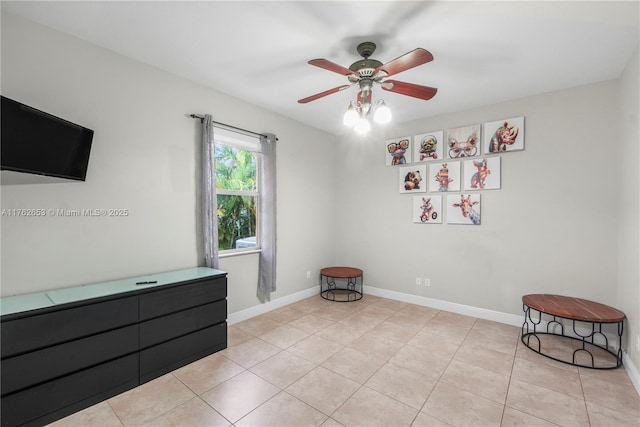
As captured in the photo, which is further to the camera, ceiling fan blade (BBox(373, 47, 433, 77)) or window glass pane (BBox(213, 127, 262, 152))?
window glass pane (BBox(213, 127, 262, 152))

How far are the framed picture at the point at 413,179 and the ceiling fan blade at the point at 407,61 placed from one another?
2144mm

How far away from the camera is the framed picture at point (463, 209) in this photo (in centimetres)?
363

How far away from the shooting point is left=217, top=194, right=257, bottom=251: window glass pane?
3.47 meters

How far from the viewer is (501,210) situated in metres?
3.47

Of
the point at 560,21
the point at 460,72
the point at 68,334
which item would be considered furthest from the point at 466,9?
the point at 68,334

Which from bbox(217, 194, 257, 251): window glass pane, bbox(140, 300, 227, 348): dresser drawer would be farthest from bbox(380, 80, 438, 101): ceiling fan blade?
bbox(140, 300, 227, 348): dresser drawer

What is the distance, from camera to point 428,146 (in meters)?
3.99

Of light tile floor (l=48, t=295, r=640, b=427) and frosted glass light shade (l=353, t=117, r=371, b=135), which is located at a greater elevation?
frosted glass light shade (l=353, t=117, r=371, b=135)

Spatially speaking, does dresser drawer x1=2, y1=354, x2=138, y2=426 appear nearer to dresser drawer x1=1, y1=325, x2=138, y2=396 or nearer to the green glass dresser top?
dresser drawer x1=1, y1=325, x2=138, y2=396

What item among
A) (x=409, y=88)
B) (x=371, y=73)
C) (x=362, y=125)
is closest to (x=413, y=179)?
(x=409, y=88)

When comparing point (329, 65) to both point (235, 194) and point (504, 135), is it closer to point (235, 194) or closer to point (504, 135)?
point (235, 194)

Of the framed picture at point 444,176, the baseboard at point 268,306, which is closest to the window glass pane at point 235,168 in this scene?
the baseboard at point 268,306

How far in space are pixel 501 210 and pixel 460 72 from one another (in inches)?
68.2

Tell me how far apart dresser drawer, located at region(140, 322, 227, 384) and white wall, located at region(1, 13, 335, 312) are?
68 cm
